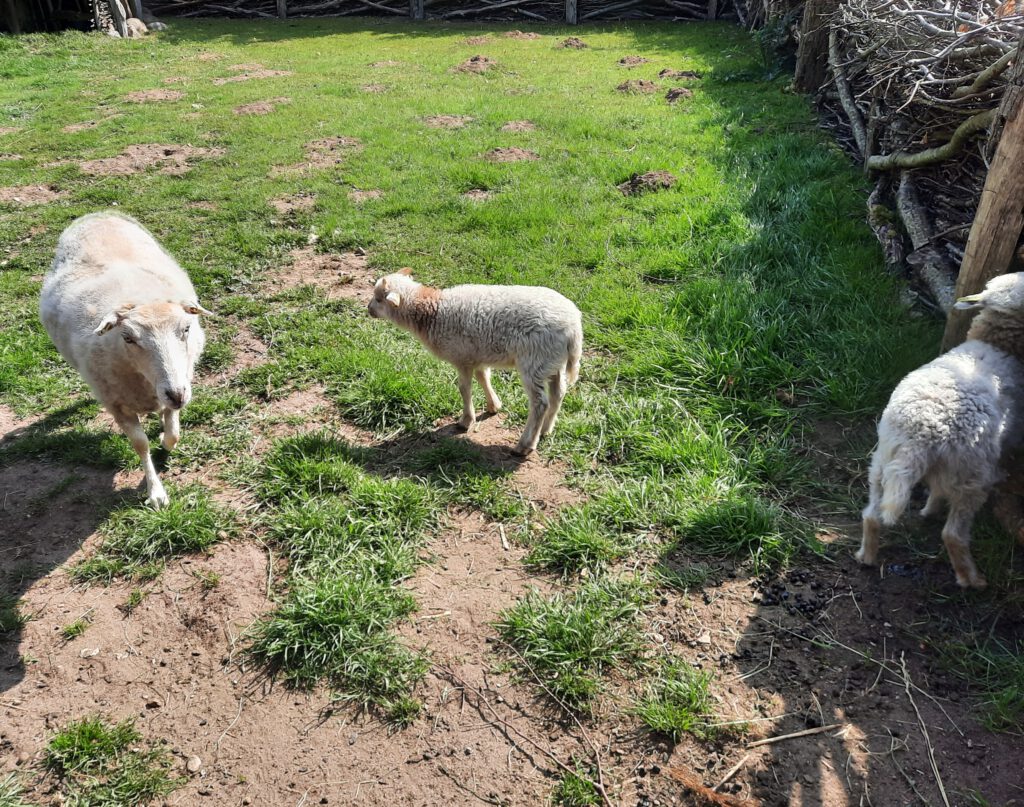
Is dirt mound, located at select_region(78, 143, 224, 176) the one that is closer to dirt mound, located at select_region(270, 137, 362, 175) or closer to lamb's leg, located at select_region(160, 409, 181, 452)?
dirt mound, located at select_region(270, 137, 362, 175)

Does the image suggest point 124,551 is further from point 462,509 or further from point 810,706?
point 810,706

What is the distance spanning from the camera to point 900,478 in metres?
3.05

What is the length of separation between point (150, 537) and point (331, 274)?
3466mm

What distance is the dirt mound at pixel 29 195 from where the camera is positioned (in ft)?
26.3

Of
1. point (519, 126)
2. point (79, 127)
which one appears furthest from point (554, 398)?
point (79, 127)

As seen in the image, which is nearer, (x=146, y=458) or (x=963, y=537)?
(x=963, y=537)

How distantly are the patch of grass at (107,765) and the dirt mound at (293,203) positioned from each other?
6077 mm

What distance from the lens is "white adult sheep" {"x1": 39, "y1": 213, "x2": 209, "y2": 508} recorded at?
3.82 metres

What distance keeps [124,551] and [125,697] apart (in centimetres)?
99

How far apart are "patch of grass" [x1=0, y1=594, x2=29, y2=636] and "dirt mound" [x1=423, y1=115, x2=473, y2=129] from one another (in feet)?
28.2

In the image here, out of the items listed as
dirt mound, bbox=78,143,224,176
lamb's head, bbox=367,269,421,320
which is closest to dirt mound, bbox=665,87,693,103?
dirt mound, bbox=78,143,224,176

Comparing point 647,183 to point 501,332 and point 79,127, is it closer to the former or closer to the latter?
point 501,332

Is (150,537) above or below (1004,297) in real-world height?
below

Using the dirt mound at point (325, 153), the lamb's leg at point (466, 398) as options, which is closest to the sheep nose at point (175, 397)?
the lamb's leg at point (466, 398)
